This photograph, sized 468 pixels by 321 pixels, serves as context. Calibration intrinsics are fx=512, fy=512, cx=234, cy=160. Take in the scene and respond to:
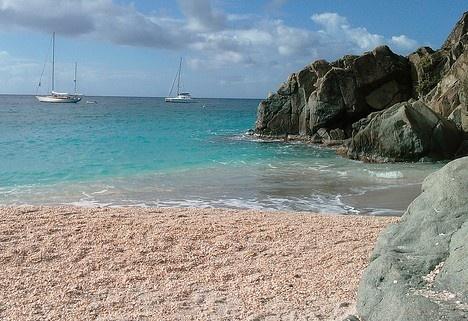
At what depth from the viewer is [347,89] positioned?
115ft

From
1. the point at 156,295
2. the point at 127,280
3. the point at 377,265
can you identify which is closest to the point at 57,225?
the point at 127,280

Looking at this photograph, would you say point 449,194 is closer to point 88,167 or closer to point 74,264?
point 74,264

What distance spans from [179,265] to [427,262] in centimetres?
403

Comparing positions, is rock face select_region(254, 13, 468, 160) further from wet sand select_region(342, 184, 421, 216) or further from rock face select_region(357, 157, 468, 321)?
rock face select_region(357, 157, 468, 321)

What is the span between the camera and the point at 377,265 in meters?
4.88

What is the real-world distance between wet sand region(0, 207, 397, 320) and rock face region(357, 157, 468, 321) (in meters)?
1.16

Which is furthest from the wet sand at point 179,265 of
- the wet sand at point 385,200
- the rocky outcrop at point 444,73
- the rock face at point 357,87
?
the rock face at point 357,87

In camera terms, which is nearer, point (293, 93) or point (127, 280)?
point (127, 280)

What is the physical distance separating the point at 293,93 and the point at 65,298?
34.0 meters

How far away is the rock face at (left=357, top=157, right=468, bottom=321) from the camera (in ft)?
13.3

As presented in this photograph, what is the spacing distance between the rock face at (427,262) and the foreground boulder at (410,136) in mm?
19608

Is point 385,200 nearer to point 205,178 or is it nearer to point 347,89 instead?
point 205,178

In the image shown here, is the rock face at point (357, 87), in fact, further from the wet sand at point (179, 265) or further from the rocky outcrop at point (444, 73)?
the wet sand at point (179, 265)

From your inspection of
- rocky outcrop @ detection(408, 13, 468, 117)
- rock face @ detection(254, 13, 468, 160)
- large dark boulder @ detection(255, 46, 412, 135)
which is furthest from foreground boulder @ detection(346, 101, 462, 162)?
large dark boulder @ detection(255, 46, 412, 135)
